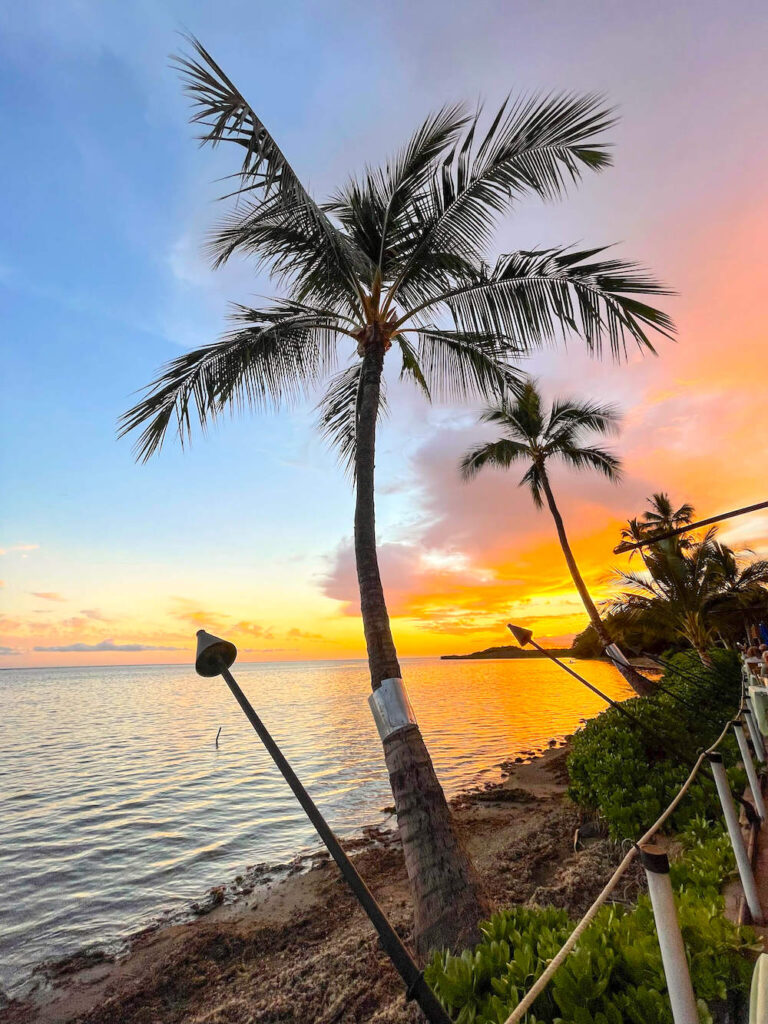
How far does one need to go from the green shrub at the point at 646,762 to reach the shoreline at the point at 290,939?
0.63 metres

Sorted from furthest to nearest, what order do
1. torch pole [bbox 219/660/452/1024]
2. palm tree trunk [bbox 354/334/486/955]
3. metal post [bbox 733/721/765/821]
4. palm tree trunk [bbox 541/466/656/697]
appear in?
palm tree trunk [bbox 541/466/656/697] < palm tree trunk [bbox 354/334/486/955] < metal post [bbox 733/721/765/821] < torch pole [bbox 219/660/452/1024]

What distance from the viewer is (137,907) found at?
7094mm

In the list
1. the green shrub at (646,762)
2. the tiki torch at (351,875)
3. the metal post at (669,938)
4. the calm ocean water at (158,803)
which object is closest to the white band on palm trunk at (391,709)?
the tiki torch at (351,875)

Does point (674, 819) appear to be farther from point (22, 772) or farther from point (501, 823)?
point (22, 772)

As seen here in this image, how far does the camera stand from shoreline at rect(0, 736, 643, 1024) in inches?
184

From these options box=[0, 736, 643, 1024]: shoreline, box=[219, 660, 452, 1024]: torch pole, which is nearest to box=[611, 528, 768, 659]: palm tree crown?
box=[0, 736, 643, 1024]: shoreline

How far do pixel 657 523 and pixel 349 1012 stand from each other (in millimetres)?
40322

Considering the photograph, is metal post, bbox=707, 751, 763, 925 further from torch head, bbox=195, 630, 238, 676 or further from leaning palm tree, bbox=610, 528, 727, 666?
leaning palm tree, bbox=610, 528, 727, 666

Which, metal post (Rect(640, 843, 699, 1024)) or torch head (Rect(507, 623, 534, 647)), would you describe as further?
torch head (Rect(507, 623, 534, 647))

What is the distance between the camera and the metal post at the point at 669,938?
5.31 ft

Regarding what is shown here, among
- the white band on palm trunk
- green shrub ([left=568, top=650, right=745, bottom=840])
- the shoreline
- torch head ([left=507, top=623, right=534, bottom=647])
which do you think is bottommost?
the shoreline

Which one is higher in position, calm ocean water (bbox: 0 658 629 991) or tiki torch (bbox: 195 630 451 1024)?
tiki torch (bbox: 195 630 451 1024)

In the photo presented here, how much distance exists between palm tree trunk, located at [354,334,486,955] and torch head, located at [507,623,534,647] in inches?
50.1

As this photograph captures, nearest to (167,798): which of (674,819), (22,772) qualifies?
(22,772)
